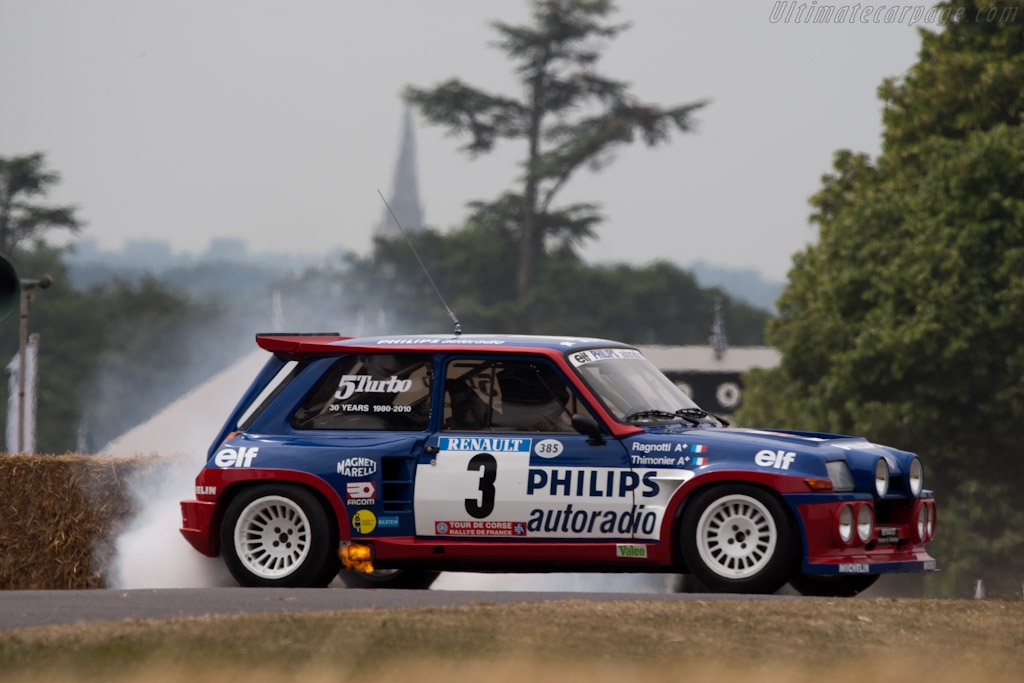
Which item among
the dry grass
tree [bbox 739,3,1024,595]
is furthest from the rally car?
tree [bbox 739,3,1024,595]

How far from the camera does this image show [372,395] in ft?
36.9

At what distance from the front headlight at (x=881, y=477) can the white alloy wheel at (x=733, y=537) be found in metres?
0.79

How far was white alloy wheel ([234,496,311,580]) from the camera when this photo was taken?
433 inches

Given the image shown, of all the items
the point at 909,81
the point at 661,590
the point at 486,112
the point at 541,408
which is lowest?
the point at 661,590

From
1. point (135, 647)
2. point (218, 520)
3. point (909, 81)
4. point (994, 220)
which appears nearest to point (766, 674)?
point (135, 647)

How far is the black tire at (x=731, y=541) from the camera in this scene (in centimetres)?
1029

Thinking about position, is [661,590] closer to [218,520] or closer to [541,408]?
[541,408]

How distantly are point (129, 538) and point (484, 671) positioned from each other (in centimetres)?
609

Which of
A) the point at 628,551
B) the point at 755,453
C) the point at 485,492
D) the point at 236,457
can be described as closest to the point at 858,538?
the point at 755,453

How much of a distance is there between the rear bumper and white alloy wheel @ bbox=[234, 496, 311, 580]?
227mm

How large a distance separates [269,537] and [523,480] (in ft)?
5.90

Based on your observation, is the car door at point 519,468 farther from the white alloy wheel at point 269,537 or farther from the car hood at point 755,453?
the white alloy wheel at point 269,537

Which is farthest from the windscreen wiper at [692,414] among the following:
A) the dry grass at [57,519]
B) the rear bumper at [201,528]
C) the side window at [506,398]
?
the dry grass at [57,519]

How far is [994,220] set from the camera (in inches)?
1192
